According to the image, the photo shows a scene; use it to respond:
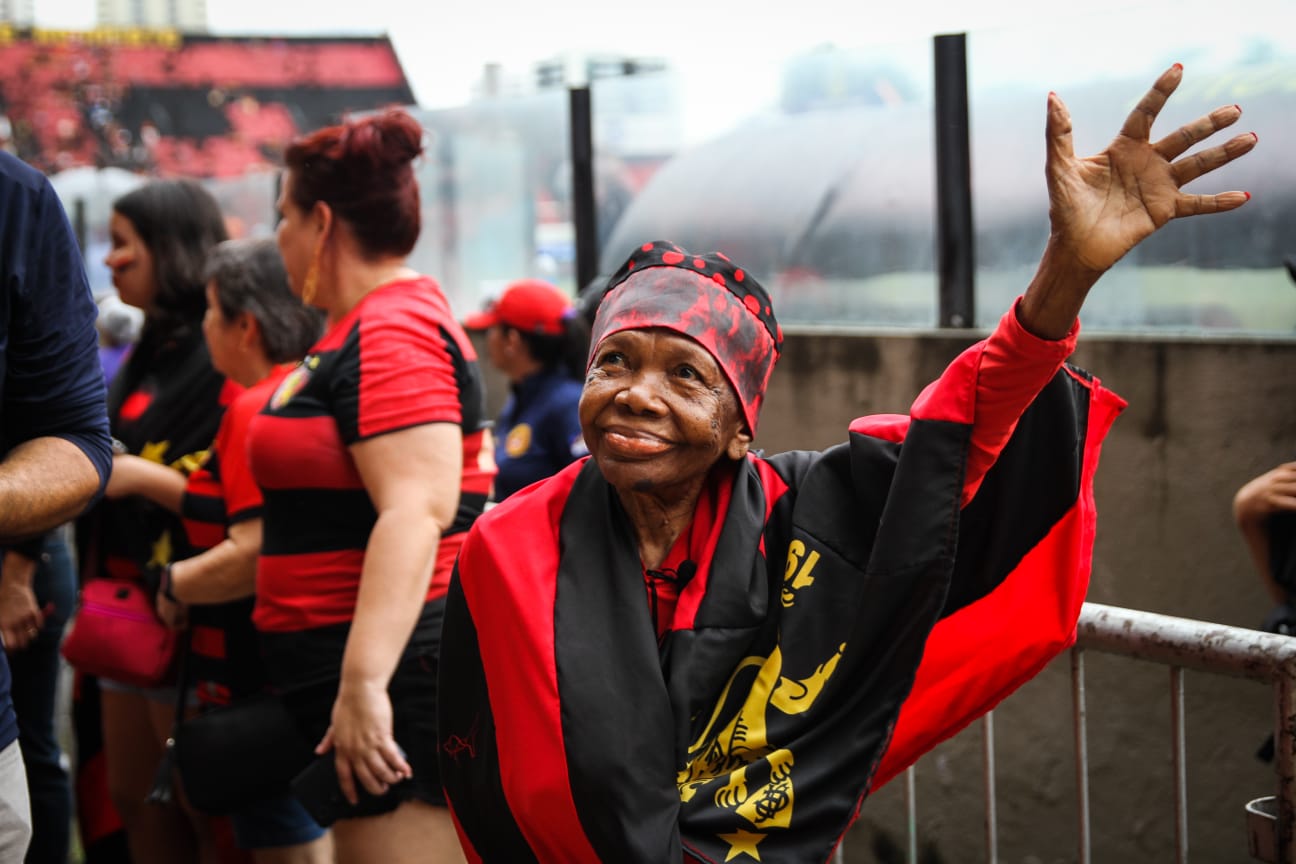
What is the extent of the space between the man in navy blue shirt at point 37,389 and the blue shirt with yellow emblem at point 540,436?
2.83 meters

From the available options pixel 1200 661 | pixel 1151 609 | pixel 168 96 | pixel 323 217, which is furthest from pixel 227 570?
pixel 168 96

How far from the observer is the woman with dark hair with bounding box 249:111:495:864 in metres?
2.69

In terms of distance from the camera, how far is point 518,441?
5.25 meters

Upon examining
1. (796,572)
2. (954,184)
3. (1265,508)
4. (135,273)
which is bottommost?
(1265,508)

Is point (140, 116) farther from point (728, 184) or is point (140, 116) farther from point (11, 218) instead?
point (11, 218)

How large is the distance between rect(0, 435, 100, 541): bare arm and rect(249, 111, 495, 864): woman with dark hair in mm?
634

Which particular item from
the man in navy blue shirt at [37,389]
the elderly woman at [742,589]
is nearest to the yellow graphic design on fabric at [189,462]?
the man in navy blue shirt at [37,389]

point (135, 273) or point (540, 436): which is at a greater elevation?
point (135, 273)

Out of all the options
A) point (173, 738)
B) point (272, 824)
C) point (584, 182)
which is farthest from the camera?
point (584, 182)

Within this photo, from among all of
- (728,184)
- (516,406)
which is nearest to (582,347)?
(516,406)

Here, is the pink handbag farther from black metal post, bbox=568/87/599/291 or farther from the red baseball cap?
black metal post, bbox=568/87/599/291

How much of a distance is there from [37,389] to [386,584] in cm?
77

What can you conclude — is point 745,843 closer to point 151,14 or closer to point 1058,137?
point 1058,137

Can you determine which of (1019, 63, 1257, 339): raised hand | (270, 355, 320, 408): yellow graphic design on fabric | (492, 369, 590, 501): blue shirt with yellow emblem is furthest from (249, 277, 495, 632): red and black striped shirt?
(492, 369, 590, 501): blue shirt with yellow emblem
